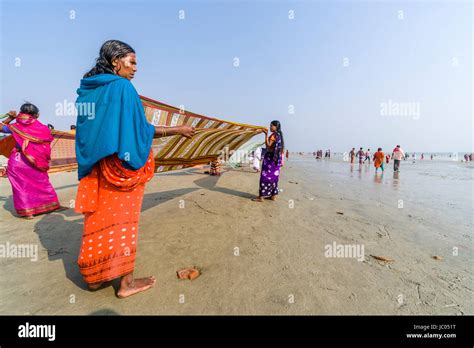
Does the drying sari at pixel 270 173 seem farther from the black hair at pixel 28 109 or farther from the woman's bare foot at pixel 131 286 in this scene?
the black hair at pixel 28 109

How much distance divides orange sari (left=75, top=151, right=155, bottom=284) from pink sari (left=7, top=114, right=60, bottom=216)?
361 cm

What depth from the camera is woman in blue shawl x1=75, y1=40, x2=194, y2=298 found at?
1.76m

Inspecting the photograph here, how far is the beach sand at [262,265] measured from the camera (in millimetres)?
1827

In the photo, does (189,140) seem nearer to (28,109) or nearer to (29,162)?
(28,109)

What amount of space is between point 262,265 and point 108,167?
6.56 feet

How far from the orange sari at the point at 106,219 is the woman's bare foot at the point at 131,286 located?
0.07 m

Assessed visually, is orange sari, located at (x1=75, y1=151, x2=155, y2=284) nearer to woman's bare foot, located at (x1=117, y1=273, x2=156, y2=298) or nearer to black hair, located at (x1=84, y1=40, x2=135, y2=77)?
woman's bare foot, located at (x1=117, y1=273, x2=156, y2=298)

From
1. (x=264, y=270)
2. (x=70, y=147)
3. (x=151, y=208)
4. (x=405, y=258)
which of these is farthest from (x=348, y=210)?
(x=70, y=147)

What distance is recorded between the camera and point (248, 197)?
20.2 ft

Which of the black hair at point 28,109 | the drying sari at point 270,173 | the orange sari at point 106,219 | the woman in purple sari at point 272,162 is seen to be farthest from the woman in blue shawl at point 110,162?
the drying sari at point 270,173

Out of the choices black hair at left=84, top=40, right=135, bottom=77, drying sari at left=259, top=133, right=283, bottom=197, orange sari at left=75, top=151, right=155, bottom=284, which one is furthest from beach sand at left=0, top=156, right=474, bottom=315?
black hair at left=84, top=40, right=135, bottom=77

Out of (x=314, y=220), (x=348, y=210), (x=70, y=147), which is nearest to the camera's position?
(x=314, y=220)
